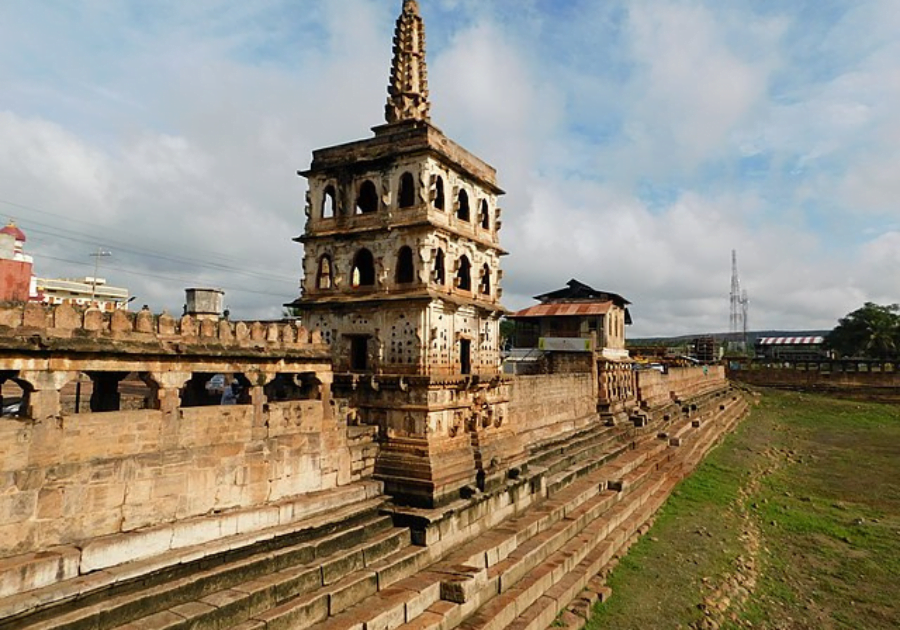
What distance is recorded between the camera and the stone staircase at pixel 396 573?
7.94 meters

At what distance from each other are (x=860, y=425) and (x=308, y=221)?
45144 millimetres

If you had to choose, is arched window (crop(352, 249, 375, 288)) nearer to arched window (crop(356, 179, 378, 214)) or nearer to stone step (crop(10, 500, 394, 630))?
arched window (crop(356, 179, 378, 214))

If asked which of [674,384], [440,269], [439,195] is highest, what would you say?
[439,195]

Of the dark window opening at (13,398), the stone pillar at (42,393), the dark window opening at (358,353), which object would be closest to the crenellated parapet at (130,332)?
the stone pillar at (42,393)

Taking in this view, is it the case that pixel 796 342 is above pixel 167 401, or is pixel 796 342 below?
above

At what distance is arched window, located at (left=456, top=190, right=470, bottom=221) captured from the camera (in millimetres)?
16469

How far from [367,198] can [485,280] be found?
4.46m

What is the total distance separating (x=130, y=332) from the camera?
363 inches

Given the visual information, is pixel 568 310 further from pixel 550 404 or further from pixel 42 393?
pixel 42 393

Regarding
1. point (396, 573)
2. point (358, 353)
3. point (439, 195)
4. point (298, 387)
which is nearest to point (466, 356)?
point (358, 353)

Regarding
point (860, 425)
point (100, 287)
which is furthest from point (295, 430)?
point (100, 287)

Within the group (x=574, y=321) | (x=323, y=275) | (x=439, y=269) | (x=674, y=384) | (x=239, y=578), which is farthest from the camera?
(x=674, y=384)

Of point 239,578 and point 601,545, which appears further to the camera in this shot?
point 601,545

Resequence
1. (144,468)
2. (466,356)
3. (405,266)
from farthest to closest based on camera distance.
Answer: (466,356), (405,266), (144,468)
